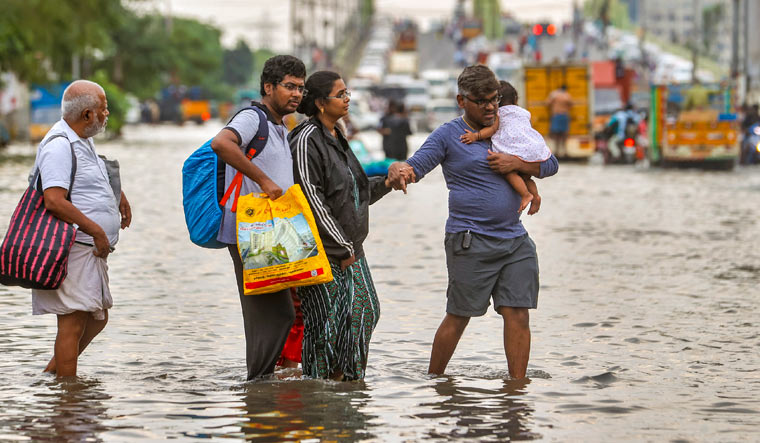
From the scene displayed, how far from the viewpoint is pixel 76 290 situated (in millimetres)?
7418

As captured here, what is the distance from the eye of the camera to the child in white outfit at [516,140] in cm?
759

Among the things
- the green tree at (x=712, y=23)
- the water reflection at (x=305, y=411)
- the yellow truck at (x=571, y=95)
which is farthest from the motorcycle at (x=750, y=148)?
the green tree at (x=712, y=23)

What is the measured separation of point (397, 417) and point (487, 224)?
3.75 feet

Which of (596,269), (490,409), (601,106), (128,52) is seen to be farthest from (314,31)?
(490,409)

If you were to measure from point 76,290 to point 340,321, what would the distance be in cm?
125

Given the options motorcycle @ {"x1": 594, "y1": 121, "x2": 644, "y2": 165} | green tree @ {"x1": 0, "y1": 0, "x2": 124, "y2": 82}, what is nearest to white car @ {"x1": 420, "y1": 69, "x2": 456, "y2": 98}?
green tree @ {"x1": 0, "y1": 0, "x2": 124, "y2": 82}

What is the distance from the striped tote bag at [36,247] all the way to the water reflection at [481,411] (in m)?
1.80

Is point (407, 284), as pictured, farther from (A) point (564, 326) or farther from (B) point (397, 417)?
(B) point (397, 417)

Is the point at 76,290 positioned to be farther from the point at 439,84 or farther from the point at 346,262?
the point at 439,84

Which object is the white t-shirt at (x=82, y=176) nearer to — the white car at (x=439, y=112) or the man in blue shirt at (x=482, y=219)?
the man in blue shirt at (x=482, y=219)

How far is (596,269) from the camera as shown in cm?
1360

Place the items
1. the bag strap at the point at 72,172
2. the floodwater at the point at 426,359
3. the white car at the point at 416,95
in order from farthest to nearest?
the white car at the point at 416,95, the bag strap at the point at 72,172, the floodwater at the point at 426,359

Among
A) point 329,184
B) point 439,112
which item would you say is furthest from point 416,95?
point 329,184

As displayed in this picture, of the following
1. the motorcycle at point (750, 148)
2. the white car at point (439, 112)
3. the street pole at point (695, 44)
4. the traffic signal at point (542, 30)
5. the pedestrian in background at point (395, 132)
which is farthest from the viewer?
the street pole at point (695, 44)
